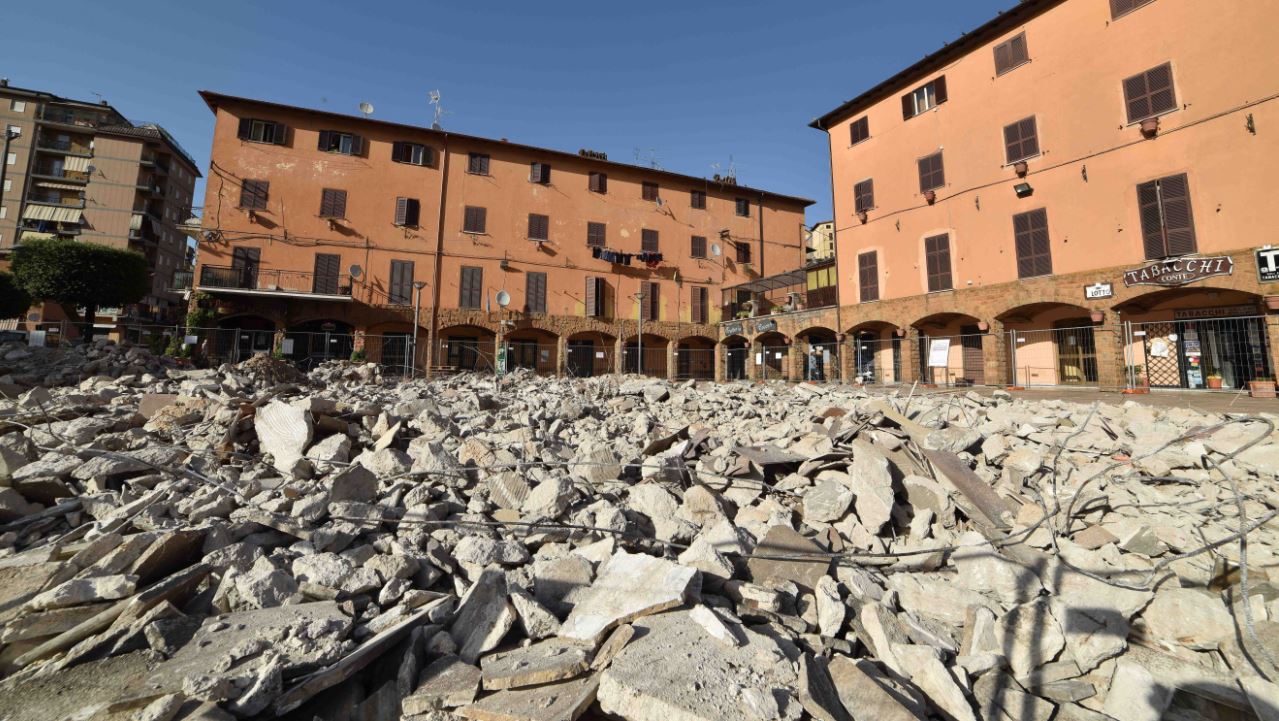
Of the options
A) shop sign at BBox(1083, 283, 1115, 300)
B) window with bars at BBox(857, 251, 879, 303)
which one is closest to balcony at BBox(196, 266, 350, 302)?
window with bars at BBox(857, 251, 879, 303)

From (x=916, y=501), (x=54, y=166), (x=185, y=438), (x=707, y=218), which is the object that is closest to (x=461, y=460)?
(x=185, y=438)

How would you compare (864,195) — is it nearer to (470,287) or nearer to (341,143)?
(470,287)

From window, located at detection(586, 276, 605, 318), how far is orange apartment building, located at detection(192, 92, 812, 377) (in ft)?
0.25

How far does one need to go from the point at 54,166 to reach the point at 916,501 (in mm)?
57226

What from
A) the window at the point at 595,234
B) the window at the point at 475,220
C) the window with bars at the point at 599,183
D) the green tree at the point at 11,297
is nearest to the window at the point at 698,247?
the window at the point at 595,234

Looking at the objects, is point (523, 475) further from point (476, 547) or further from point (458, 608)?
point (458, 608)

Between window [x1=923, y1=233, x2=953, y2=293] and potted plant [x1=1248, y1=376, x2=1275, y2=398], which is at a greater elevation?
window [x1=923, y1=233, x2=953, y2=293]

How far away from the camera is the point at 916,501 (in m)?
4.04

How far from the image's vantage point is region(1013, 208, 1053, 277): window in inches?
623

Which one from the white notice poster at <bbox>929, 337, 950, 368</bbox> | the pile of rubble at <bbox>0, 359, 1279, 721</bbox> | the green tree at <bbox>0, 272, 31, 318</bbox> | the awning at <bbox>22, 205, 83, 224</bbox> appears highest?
the awning at <bbox>22, 205, 83, 224</bbox>

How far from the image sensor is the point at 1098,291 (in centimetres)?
1441

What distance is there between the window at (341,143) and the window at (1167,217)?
3019 centimetres

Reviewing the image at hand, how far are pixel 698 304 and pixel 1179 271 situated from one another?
19.3 metres

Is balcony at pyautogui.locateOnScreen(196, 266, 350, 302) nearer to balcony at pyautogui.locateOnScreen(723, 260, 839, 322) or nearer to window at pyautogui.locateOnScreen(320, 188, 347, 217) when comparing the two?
window at pyautogui.locateOnScreen(320, 188, 347, 217)
